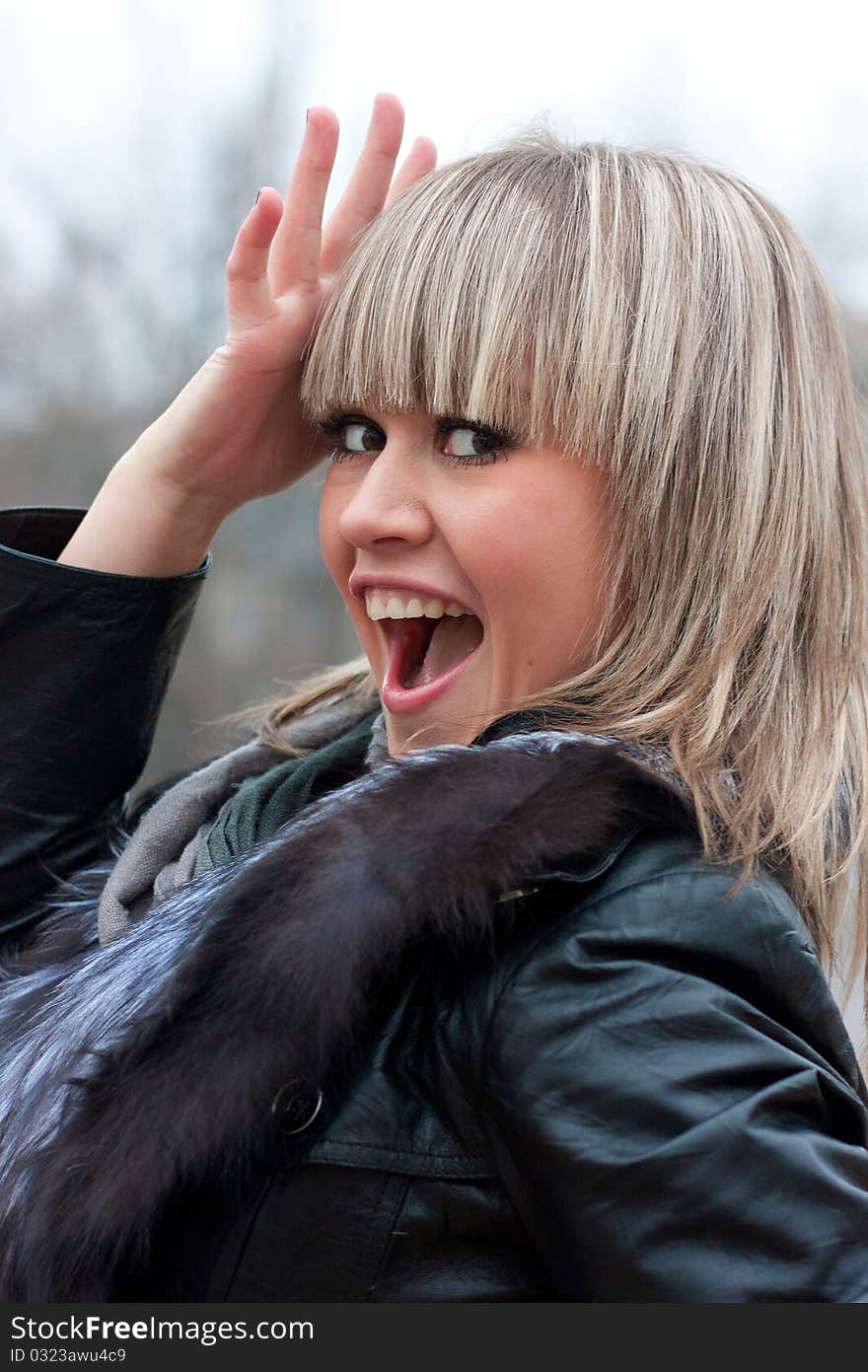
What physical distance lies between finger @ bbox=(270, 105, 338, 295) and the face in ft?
0.73

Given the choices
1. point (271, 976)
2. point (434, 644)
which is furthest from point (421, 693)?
point (271, 976)

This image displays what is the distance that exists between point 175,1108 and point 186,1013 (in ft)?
0.25

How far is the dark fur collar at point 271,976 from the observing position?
2.89 ft

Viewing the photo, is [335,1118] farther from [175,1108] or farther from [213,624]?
[213,624]

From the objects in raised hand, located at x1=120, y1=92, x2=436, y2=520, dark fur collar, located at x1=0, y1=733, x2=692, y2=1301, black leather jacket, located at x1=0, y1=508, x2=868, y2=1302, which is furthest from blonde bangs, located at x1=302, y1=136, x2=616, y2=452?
black leather jacket, located at x1=0, y1=508, x2=868, y2=1302

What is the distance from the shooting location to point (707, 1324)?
791mm

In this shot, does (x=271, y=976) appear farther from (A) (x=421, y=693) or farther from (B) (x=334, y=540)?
(B) (x=334, y=540)

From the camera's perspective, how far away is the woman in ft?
2.79

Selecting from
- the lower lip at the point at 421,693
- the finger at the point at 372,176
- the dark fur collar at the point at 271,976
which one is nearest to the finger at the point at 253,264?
the finger at the point at 372,176

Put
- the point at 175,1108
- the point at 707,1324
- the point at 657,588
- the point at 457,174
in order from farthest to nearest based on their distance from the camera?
the point at 457,174 < the point at 657,588 < the point at 175,1108 < the point at 707,1324

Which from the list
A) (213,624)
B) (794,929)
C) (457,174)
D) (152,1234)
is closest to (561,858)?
(794,929)

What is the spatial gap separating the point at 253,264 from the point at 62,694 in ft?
1.87

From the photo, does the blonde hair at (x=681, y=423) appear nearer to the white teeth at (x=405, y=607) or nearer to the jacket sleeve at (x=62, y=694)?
the white teeth at (x=405, y=607)

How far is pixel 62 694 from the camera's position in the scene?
5.00 ft
